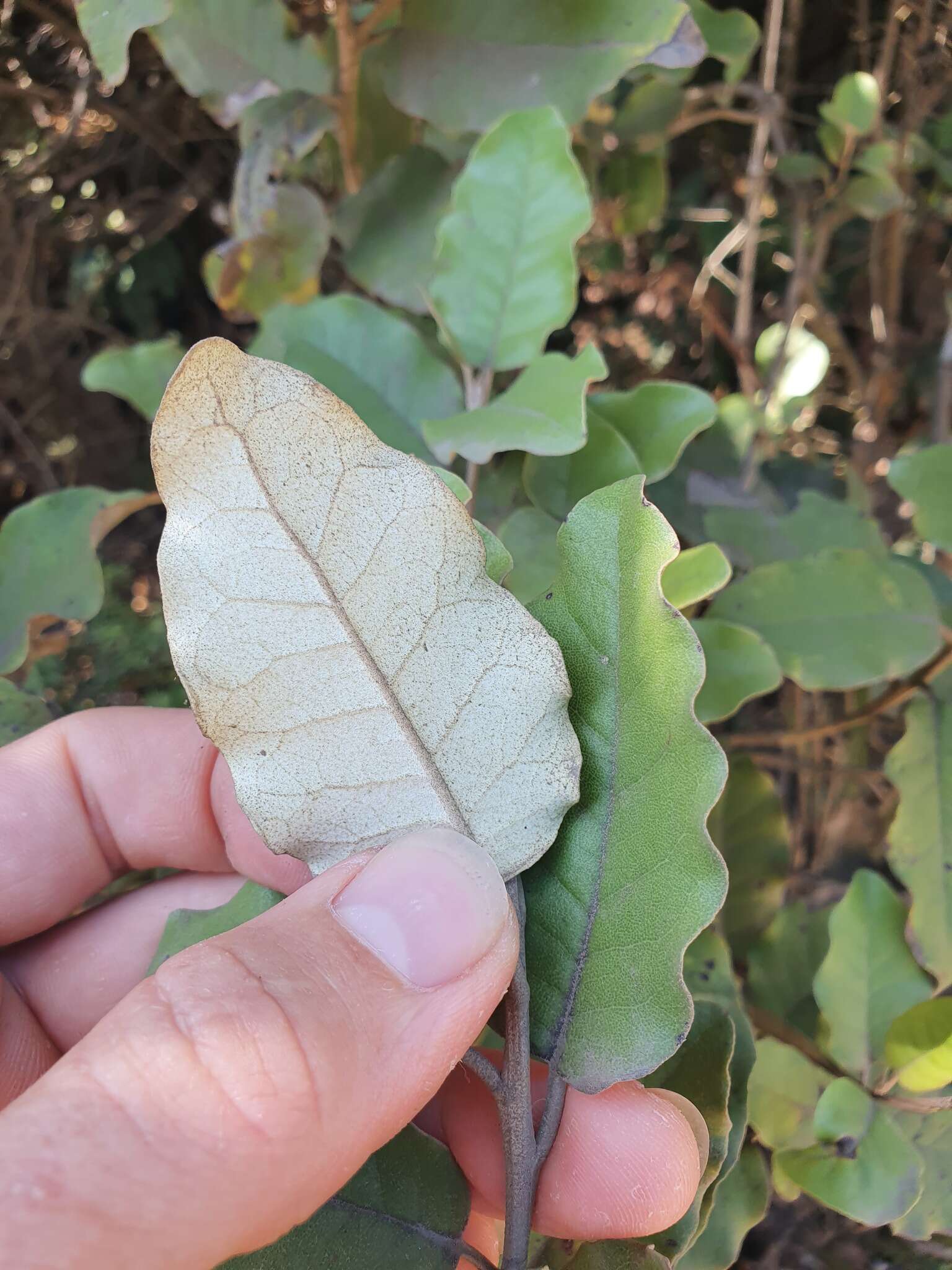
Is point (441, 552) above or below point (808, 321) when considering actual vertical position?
above

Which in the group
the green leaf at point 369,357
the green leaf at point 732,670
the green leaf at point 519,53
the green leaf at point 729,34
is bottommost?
the green leaf at point 732,670

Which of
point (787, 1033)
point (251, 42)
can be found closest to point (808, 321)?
point (251, 42)

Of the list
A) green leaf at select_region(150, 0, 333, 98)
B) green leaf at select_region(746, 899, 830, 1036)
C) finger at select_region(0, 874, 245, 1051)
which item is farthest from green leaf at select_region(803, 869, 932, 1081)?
green leaf at select_region(150, 0, 333, 98)

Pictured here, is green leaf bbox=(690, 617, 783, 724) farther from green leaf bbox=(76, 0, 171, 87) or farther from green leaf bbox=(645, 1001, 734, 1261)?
green leaf bbox=(76, 0, 171, 87)

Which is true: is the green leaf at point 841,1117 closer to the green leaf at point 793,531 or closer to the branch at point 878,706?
Answer: the branch at point 878,706

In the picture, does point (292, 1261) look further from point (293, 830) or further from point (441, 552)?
point (441, 552)

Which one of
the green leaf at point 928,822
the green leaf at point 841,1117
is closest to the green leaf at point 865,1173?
the green leaf at point 841,1117
